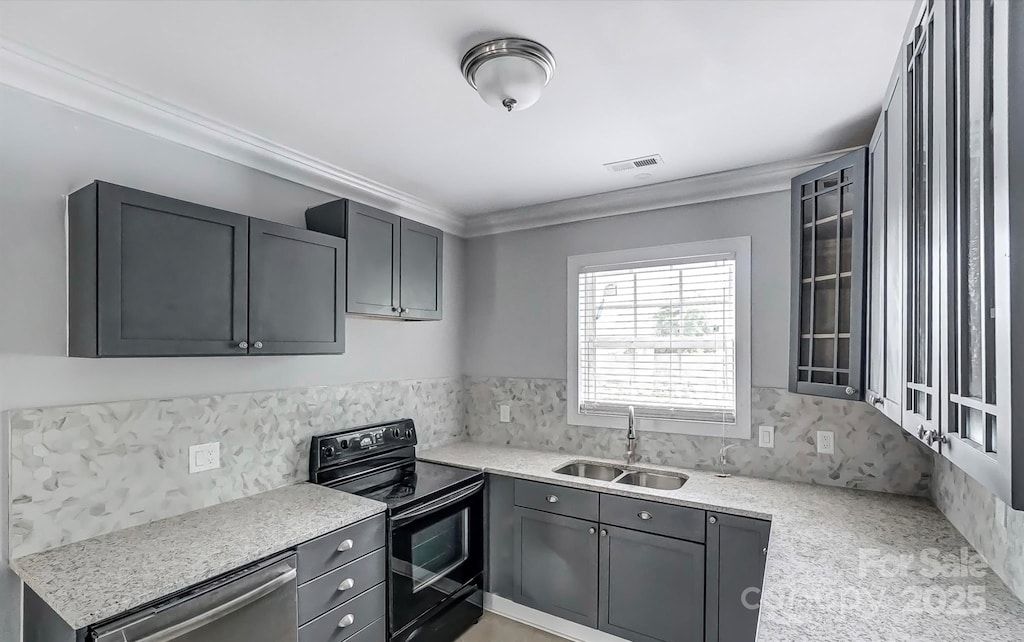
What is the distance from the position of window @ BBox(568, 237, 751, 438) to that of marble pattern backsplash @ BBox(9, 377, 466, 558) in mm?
1543

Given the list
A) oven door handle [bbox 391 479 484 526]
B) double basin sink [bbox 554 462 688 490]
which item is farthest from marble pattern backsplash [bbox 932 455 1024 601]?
oven door handle [bbox 391 479 484 526]

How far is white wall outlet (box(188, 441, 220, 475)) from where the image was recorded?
220 centimetres

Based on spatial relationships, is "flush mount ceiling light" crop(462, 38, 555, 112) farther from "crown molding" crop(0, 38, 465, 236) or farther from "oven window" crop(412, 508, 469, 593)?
"oven window" crop(412, 508, 469, 593)

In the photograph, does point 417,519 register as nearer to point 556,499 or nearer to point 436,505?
point 436,505

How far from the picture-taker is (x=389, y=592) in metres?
2.38

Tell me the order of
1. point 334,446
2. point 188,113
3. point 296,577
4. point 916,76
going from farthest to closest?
point 334,446 → point 188,113 → point 296,577 → point 916,76

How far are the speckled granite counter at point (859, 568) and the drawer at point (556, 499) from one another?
7 cm

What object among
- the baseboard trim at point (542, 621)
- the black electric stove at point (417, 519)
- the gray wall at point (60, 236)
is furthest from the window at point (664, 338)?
the gray wall at point (60, 236)

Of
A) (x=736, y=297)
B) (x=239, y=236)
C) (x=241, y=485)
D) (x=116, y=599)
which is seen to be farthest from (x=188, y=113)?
(x=736, y=297)

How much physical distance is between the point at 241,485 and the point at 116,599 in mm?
940

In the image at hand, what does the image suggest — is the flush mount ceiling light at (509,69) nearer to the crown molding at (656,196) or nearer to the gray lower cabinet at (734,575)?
the crown molding at (656,196)

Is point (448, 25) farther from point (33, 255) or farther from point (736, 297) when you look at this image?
point (736, 297)

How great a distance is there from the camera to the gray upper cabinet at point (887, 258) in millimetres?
1452

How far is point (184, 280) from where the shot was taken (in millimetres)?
1939
